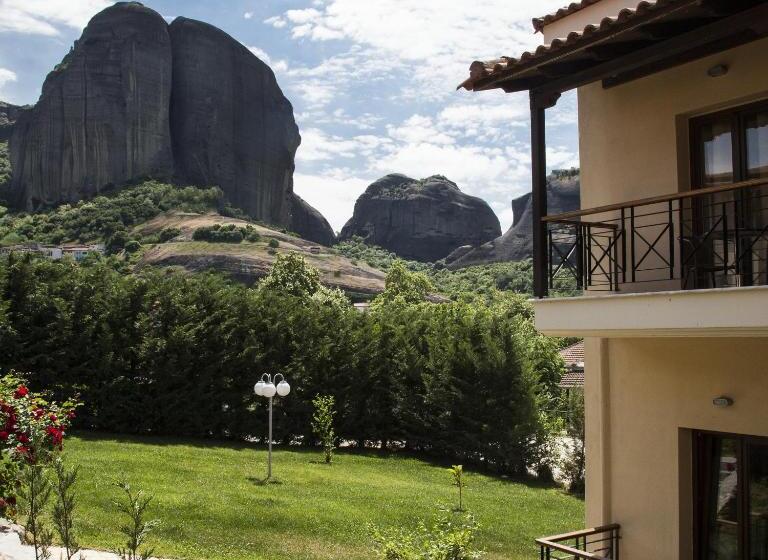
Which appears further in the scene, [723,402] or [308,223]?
[308,223]

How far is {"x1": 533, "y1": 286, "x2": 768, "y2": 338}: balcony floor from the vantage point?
511 centimetres

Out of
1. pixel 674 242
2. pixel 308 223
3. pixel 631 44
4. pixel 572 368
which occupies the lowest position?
pixel 572 368

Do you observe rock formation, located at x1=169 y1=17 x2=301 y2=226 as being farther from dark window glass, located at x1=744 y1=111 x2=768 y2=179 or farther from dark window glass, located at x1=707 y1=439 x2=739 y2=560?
dark window glass, located at x1=707 y1=439 x2=739 y2=560

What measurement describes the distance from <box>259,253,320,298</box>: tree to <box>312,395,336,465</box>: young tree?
106 ft

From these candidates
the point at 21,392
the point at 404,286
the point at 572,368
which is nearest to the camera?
the point at 21,392

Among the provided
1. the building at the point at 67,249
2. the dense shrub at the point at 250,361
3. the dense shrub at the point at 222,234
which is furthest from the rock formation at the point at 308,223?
the dense shrub at the point at 250,361

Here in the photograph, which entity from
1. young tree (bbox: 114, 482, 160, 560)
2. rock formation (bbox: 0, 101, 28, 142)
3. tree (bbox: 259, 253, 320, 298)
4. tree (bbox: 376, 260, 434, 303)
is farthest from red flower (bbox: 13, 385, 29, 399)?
rock formation (bbox: 0, 101, 28, 142)

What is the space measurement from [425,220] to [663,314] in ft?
526

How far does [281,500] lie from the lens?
12695mm

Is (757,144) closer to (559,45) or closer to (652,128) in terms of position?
(652,128)

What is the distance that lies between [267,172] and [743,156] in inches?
4453

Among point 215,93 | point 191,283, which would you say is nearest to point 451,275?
point 215,93

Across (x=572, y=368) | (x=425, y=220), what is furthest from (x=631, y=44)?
(x=425, y=220)

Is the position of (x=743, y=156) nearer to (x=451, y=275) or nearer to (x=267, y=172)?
(x=267, y=172)
